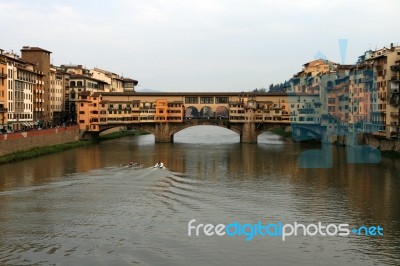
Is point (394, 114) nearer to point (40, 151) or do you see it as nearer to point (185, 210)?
point (185, 210)

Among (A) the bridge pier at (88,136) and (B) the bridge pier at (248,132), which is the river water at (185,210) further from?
(B) the bridge pier at (248,132)

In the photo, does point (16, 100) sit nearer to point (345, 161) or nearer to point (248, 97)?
point (248, 97)

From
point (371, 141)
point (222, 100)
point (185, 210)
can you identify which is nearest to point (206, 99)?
point (222, 100)

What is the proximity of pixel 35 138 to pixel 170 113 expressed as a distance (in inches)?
826

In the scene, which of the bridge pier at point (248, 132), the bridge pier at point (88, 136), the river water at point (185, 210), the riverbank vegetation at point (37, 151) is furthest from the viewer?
the bridge pier at point (248, 132)

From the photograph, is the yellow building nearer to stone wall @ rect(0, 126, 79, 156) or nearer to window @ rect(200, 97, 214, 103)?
stone wall @ rect(0, 126, 79, 156)

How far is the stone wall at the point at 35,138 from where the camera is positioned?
Result: 1575 inches

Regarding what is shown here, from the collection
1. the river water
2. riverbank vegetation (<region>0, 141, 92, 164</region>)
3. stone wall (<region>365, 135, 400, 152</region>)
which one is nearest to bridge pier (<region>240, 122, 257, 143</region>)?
stone wall (<region>365, 135, 400, 152</region>)

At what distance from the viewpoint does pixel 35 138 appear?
46.0 m

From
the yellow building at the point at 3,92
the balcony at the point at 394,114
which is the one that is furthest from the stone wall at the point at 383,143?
the yellow building at the point at 3,92

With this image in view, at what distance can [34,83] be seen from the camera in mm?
59281

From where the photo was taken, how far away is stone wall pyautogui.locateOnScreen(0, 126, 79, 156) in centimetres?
4000

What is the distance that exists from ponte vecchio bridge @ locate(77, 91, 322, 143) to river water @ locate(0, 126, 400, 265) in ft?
65.8

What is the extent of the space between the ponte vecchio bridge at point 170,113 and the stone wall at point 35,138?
4084mm
